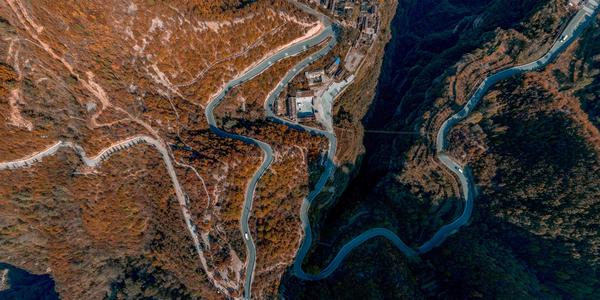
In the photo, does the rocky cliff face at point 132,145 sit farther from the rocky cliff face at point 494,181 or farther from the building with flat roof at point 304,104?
the rocky cliff face at point 494,181

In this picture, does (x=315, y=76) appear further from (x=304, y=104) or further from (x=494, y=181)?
(x=494, y=181)

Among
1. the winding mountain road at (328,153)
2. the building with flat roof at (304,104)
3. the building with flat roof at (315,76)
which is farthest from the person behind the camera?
the building with flat roof at (315,76)

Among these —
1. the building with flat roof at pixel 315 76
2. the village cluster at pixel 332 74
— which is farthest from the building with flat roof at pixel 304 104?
the building with flat roof at pixel 315 76

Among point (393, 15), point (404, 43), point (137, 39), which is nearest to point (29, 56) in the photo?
point (137, 39)

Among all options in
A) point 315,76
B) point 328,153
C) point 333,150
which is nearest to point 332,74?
point 315,76

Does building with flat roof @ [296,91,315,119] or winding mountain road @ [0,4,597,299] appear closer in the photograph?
winding mountain road @ [0,4,597,299]

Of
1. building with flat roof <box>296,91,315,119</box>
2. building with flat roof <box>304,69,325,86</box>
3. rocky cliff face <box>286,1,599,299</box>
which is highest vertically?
building with flat roof <box>304,69,325,86</box>

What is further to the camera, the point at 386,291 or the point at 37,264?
the point at 37,264

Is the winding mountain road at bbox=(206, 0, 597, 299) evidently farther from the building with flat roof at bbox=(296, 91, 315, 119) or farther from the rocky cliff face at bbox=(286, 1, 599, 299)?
the building with flat roof at bbox=(296, 91, 315, 119)

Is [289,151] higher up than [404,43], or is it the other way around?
[404,43]

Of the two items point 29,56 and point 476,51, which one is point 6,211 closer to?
point 29,56

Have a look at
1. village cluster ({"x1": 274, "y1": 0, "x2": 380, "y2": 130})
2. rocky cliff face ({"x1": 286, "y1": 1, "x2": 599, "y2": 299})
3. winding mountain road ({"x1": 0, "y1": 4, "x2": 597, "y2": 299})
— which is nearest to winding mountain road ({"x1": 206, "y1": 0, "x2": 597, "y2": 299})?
winding mountain road ({"x1": 0, "y1": 4, "x2": 597, "y2": 299})
